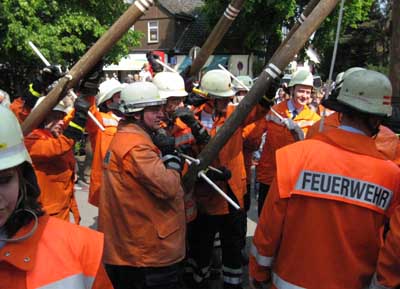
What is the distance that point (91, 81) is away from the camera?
3461mm

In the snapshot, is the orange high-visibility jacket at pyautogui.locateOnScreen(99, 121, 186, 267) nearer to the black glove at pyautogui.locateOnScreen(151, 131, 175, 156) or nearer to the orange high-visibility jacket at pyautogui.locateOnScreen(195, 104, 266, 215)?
the black glove at pyautogui.locateOnScreen(151, 131, 175, 156)

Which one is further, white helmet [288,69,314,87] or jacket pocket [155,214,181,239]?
white helmet [288,69,314,87]

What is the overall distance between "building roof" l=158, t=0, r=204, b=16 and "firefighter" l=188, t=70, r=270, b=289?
113ft

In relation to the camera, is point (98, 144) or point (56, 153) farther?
point (98, 144)

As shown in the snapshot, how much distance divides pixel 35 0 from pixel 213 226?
25.5 ft

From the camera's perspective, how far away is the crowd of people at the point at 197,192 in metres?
1.50

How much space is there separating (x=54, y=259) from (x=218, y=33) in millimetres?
2484

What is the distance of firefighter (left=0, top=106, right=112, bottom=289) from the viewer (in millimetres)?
1396

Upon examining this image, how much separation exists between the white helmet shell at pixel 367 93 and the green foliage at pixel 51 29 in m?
8.57

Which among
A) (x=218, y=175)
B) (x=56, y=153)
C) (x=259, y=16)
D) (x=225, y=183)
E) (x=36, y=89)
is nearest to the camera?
(x=56, y=153)

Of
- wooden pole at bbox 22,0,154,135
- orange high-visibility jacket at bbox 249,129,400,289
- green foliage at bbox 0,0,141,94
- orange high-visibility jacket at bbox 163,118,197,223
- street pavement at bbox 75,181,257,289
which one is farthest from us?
green foliage at bbox 0,0,141,94

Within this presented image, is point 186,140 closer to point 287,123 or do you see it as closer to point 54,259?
point 287,123

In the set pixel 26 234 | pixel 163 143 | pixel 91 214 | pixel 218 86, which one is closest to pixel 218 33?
pixel 218 86

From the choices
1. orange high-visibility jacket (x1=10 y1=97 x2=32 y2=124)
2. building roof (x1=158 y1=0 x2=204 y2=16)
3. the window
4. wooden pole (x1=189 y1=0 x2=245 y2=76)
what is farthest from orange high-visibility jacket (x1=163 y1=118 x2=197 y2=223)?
the window
